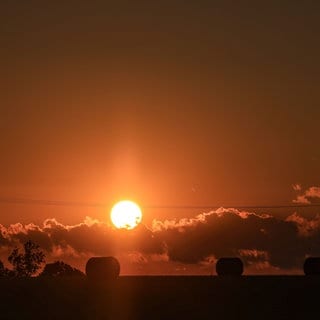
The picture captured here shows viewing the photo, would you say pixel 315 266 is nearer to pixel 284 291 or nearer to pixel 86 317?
pixel 284 291

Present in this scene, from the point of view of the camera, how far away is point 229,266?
7294 cm

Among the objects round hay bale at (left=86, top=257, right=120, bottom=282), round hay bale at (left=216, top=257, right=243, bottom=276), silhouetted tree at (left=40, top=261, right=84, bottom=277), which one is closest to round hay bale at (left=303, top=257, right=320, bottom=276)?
round hay bale at (left=216, top=257, right=243, bottom=276)

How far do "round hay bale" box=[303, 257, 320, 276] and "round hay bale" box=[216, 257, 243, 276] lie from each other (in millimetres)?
5519

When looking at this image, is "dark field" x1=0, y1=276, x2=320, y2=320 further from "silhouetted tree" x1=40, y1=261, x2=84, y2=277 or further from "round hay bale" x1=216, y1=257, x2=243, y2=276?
"silhouetted tree" x1=40, y1=261, x2=84, y2=277

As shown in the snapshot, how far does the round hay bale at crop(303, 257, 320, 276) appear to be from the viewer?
230ft

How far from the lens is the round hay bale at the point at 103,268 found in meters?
64.1

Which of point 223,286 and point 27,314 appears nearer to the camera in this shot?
point 27,314

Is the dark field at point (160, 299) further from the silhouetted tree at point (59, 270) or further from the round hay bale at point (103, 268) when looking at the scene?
the silhouetted tree at point (59, 270)

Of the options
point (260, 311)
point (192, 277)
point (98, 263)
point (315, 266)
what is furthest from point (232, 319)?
point (315, 266)

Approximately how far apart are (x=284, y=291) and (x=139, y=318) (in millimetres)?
10487

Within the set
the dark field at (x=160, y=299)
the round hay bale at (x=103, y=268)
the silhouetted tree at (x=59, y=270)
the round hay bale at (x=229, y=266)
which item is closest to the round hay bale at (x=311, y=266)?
the round hay bale at (x=229, y=266)

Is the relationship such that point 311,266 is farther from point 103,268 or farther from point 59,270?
point 59,270

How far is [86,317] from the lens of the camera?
44.7m

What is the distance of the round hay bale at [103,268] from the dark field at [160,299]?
1014 cm
